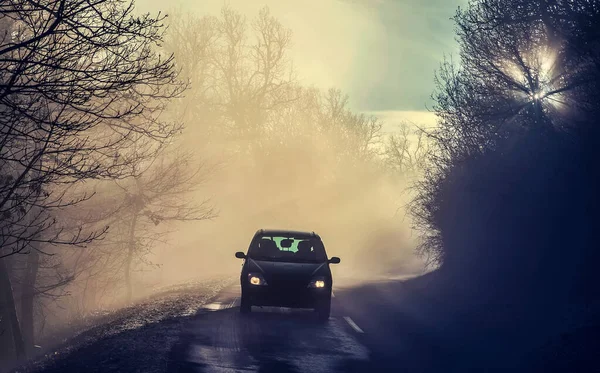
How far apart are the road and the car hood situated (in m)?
1.05

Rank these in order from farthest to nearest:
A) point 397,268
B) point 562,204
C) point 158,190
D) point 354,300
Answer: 1. point 397,268
2. point 158,190
3. point 354,300
4. point 562,204

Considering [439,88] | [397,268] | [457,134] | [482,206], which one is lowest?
[397,268]

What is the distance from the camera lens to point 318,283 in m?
15.6

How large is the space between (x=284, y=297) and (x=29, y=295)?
13071mm

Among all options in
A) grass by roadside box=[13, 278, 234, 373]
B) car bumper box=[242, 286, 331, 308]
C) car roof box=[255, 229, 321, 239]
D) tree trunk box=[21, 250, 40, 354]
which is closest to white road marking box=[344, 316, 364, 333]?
car bumper box=[242, 286, 331, 308]

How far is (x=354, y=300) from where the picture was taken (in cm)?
2167

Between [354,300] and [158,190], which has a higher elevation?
[158,190]

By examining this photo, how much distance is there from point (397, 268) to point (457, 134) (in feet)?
94.4

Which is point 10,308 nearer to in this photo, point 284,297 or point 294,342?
point 284,297

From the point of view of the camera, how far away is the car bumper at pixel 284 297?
1533 cm

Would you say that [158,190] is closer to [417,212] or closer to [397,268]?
[417,212]

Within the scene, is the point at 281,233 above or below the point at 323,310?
above

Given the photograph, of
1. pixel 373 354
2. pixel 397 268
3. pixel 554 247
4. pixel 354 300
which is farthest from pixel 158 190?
pixel 397 268

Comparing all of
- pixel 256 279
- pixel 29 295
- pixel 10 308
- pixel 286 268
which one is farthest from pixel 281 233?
pixel 29 295
